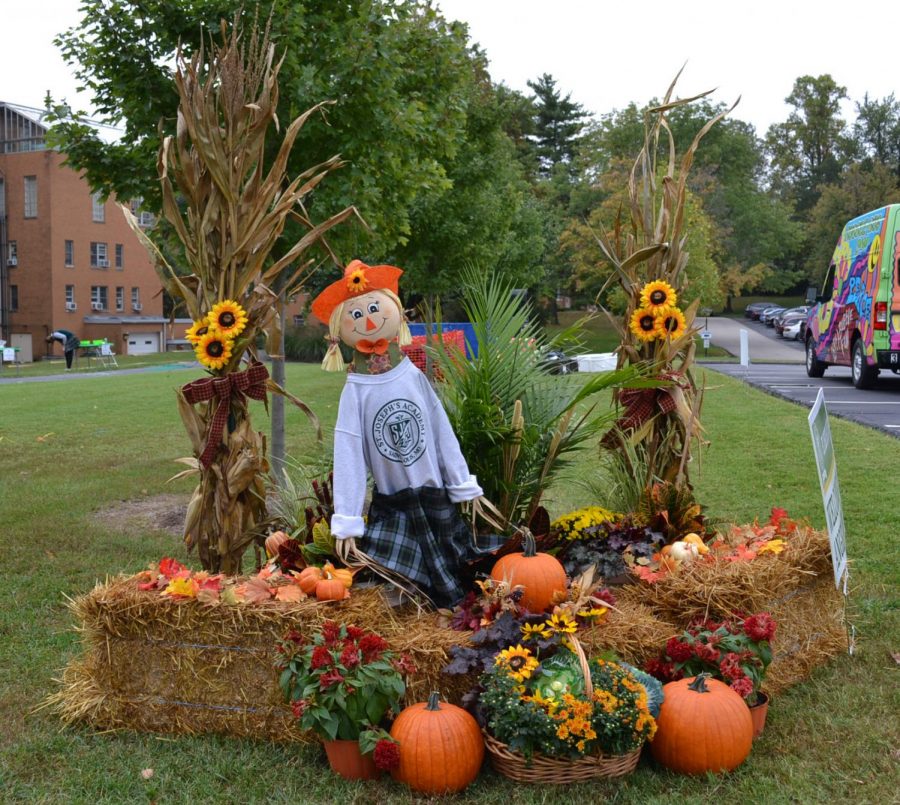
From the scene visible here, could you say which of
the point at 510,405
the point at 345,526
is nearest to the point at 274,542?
the point at 345,526

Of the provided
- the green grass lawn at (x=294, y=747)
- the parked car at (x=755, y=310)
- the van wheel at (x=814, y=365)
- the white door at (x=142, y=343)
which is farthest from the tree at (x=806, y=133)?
the green grass lawn at (x=294, y=747)

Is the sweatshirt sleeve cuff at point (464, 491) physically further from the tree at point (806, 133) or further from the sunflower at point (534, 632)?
the tree at point (806, 133)

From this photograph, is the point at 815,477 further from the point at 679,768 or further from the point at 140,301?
the point at 140,301

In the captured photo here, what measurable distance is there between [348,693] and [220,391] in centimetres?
173

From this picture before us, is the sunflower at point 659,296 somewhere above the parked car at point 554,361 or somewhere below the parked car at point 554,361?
above

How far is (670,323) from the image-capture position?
15.7 ft

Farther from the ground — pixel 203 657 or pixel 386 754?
pixel 203 657

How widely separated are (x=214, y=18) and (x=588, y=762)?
5881 millimetres

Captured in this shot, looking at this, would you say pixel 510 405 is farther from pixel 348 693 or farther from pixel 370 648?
pixel 348 693

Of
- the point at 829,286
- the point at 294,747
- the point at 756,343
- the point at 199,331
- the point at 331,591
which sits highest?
the point at 829,286

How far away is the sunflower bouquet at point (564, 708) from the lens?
312 cm

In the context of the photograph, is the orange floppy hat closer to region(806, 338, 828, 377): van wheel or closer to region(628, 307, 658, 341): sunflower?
region(628, 307, 658, 341): sunflower

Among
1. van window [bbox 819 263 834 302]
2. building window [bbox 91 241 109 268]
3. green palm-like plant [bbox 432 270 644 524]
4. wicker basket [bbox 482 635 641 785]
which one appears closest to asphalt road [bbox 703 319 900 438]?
van window [bbox 819 263 834 302]

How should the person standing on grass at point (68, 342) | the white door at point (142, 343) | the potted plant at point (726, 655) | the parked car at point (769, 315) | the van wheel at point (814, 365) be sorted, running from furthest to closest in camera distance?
the parked car at point (769, 315) < the white door at point (142, 343) < the person standing on grass at point (68, 342) < the van wheel at point (814, 365) < the potted plant at point (726, 655)
